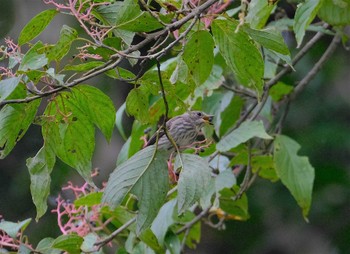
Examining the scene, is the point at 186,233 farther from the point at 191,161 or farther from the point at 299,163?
the point at 191,161

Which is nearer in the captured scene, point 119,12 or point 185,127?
point 119,12

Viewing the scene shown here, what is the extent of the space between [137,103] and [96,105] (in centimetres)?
11

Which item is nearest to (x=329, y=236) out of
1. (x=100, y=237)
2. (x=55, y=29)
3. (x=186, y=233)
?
(x=55, y=29)

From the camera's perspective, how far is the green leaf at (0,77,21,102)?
1667mm

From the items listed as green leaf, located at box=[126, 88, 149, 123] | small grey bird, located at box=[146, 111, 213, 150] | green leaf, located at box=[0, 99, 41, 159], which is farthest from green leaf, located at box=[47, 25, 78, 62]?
small grey bird, located at box=[146, 111, 213, 150]

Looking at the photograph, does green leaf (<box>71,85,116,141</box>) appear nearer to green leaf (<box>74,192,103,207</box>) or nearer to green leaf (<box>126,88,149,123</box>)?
green leaf (<box>126,88,149,123</box>)

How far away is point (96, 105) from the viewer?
6.34 ft

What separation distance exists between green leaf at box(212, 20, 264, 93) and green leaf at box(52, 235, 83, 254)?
2.20ft

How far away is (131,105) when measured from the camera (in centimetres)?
201

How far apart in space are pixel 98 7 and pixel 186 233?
1315 mm

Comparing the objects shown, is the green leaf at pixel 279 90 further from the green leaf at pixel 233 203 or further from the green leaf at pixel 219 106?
the green leaf at pixel 233 203

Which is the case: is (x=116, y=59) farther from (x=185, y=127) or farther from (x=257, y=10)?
(x=185, y=127)

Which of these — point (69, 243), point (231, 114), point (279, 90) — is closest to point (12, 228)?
point (69, 243)

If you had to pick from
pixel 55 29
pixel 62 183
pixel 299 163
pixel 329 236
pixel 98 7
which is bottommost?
pixel 329 236
